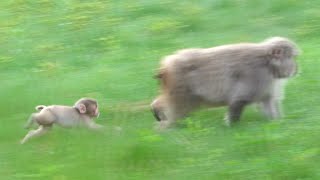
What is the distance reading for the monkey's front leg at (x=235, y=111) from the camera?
9656mm

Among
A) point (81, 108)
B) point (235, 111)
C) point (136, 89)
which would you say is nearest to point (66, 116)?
point (81, 108)

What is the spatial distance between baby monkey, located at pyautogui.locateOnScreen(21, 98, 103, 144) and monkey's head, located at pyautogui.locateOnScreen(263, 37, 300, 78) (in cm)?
187

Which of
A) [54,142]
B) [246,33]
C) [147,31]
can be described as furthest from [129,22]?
[54,142]

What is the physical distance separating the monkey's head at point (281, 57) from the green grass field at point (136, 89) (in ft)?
1.22

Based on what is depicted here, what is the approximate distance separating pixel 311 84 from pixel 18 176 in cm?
409

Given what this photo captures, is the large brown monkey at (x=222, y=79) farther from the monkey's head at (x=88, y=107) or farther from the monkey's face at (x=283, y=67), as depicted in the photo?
the monkey's head at (x=88, y=107)

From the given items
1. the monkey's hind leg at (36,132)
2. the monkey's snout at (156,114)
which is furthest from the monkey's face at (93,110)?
the monkey's snout at (156,114)

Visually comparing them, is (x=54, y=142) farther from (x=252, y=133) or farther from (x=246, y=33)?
(x=246, y=33)

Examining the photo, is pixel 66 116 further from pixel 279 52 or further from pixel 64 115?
pixel 279 52

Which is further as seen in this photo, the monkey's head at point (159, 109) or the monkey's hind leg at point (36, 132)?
the monkey's head at point (159, 109)

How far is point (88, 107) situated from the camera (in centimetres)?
975

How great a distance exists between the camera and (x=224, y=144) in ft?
28.2

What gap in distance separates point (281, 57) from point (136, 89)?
6.08ft

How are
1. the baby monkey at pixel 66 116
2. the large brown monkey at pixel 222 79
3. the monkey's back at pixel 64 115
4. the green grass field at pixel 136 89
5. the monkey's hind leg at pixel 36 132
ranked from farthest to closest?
the large brown monkey at pixel 222 79 → the monkey's back at pixel 64 115 → the baby monkey at pixel 66 116 → the monkey's hind leg at pixel 36 132 → the green grass field at pixel 136 89
